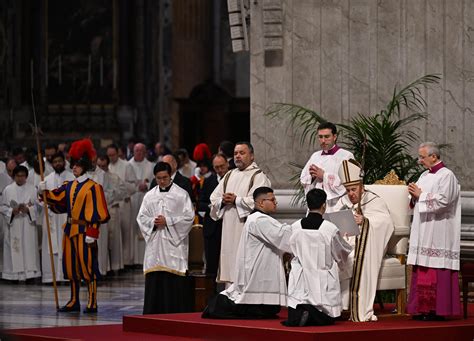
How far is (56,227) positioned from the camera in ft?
61.5

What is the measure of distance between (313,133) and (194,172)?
615 centimetres

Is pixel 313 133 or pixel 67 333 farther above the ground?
pixel 313 133

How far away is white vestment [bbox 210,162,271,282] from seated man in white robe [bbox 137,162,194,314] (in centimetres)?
35

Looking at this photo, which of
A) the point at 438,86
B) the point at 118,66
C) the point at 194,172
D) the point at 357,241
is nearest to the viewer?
the point at 357,241

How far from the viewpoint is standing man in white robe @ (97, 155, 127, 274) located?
64.3ft

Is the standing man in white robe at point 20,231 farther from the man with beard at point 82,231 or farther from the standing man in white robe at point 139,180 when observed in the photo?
the man with beard at point 82,231

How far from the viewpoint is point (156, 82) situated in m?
26.7

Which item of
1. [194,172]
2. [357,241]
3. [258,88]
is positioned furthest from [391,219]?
[194,172]

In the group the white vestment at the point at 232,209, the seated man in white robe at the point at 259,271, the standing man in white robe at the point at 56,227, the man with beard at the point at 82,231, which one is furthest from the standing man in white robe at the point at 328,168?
the standing man in white robe at the point at 56,227

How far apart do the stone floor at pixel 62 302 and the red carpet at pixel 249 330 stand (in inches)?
43.9

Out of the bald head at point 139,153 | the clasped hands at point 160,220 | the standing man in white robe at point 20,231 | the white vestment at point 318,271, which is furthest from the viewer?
the bald head at point 139,153

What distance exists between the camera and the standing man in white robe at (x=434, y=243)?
12.1 metres

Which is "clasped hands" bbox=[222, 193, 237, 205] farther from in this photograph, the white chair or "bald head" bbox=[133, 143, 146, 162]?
"bald head" bbox=[133, 143, 146, 162]

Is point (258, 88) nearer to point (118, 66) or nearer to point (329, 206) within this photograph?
point (329, 206)
